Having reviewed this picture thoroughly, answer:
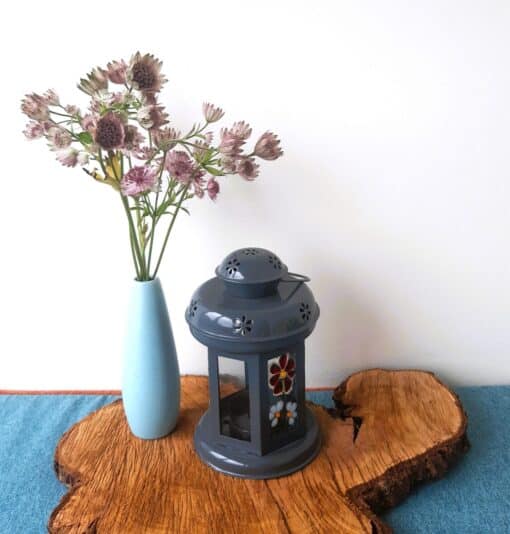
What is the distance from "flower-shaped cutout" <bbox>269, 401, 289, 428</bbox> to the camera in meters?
0.92

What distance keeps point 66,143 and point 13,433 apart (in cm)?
63

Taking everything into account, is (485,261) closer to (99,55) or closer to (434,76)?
(434,76)

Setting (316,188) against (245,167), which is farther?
(316,188)

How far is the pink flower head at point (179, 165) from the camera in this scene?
0.89 m

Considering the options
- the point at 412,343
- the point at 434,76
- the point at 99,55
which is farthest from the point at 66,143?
the point at 412,343

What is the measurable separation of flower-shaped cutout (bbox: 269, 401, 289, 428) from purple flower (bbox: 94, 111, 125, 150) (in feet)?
1.60

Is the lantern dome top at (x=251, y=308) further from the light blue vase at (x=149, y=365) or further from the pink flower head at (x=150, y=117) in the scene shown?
the pink flower head at (x=150, y=117)

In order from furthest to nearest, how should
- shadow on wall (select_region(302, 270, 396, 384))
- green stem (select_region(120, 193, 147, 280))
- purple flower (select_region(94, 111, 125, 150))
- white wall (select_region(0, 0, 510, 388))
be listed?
shadow on wall (select_region(302, 270, 396, 384)), white wall (select_region(0, 0, 510, 388)), green stem (select_region(120, 193, 147, 280)), purple flower (select_region(94, 111, 125, 150))

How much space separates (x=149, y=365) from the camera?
970mm

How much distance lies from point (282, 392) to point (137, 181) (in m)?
0.42

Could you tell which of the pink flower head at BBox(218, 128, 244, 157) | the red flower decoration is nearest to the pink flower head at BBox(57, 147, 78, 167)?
the pink flower head at BBox(218, 128, 244, 157)

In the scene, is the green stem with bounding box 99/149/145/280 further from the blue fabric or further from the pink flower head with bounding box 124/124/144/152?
the blue fabric

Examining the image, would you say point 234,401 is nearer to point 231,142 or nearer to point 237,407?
point 237,407

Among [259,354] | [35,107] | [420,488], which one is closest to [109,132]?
[35,107]
